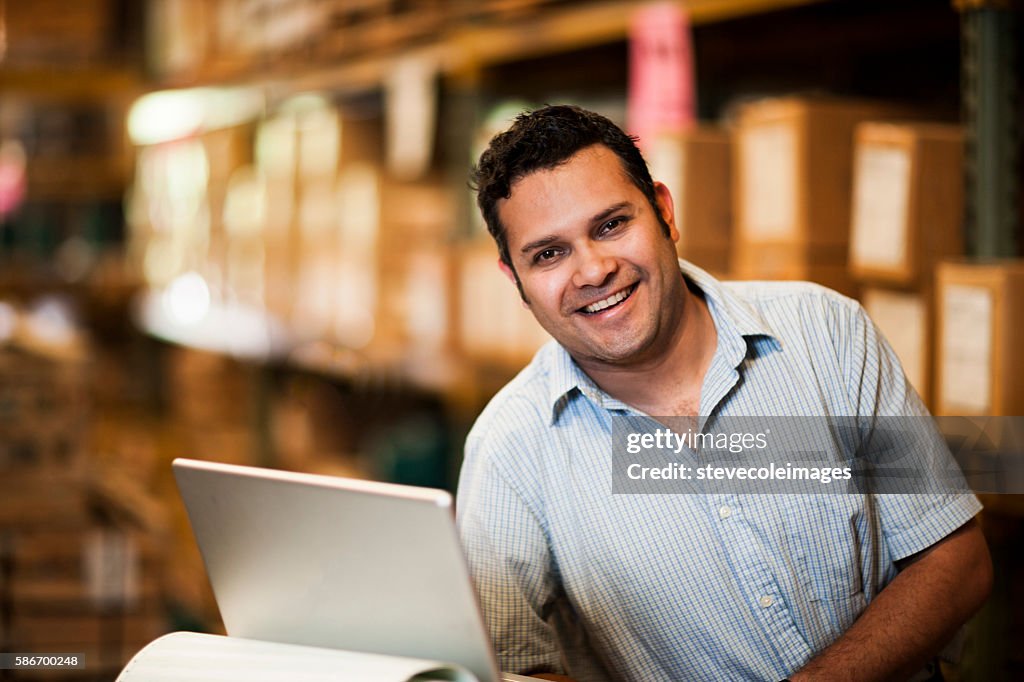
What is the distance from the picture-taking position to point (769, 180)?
2.07m

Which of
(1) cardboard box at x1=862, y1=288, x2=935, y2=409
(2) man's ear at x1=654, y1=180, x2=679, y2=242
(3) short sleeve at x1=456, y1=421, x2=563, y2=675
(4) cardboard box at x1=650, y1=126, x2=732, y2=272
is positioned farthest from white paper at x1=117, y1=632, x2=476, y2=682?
(4) cardboard box at x1=650, y1=126, x2=732, y2=272

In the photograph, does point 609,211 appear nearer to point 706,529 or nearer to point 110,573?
point 706,529

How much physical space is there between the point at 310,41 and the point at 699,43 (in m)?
1.64

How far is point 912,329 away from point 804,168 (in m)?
0.31

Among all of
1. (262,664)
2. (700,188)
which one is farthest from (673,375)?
(700,188)

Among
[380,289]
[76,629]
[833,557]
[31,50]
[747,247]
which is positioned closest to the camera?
[833,557]

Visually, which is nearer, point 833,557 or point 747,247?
point 833,557

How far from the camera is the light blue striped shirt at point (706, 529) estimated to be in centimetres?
140

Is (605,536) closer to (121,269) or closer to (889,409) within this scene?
(889,409)

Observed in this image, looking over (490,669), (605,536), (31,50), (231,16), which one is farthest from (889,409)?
(31,50)

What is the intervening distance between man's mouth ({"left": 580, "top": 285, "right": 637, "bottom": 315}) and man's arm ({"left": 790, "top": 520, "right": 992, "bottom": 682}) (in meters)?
0.45

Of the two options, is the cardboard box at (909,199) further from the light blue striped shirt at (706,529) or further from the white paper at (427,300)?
the white paper at (427,300)

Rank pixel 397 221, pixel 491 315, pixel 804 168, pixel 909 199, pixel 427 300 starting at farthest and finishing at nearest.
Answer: pixel 397 221 < pixel 427 300 < pixel 491 315 < pixel 804 168 < pixel 909 199

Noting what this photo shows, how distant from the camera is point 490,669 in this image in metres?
1.05
